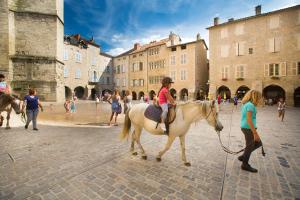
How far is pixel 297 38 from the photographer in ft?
68.4

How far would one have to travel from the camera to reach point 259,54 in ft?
76.3

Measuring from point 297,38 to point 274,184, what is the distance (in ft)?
84.3

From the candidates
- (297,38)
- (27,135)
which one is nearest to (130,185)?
(27,135)

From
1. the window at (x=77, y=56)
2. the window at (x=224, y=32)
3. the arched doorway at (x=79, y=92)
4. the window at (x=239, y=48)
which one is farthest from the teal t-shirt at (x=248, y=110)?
the arched doorway at (x=79, y=92)

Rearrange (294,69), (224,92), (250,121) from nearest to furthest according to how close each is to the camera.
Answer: (250,121), (294,69), (224,92)

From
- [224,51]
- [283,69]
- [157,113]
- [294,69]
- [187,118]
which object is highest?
[224,51]

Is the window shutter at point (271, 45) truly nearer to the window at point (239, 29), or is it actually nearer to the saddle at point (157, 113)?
the window at point (239, 29)

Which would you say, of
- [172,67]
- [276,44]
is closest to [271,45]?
[276,44]

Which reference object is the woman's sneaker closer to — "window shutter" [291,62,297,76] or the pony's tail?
the pony's tail

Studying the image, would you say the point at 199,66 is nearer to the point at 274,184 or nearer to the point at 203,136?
the point at 203,136

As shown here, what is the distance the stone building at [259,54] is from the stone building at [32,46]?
2245 centimetres

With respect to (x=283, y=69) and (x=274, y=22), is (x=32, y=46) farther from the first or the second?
(x=283, y=69)

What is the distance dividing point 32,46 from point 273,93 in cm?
3271

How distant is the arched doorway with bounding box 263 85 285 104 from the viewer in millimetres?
23984
